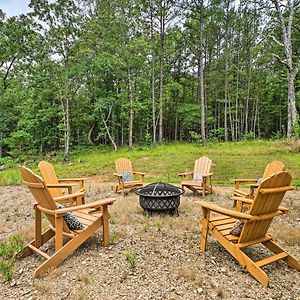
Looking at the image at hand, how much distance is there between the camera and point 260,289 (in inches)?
87.0

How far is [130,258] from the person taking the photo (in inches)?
104

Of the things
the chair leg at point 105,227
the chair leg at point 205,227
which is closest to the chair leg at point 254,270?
the chair leg at point 205,227

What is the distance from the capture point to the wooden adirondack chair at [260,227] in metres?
2.36

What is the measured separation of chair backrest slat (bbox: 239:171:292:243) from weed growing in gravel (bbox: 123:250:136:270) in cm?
101

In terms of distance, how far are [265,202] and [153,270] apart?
46.3 inches

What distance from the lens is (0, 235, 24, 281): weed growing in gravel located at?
99.0 inches

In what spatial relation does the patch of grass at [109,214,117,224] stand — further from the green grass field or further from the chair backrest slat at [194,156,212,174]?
the green grass field

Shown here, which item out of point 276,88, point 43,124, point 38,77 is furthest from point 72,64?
point 276,88

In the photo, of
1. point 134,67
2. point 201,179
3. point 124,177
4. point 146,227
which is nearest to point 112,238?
point 146,227

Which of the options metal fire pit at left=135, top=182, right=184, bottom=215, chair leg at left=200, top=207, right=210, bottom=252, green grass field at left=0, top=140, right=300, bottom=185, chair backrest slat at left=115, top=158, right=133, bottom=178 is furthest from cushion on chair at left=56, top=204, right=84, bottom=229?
green grass field at left=0, top=140, right=300, bottom=185

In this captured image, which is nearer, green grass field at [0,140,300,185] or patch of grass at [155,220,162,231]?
patch of grass at [155,220,162,231]

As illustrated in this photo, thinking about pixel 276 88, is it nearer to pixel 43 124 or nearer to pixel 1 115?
pixel 43 124

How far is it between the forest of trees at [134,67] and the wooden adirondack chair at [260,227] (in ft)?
28.3

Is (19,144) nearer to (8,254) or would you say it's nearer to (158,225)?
(8,254)
